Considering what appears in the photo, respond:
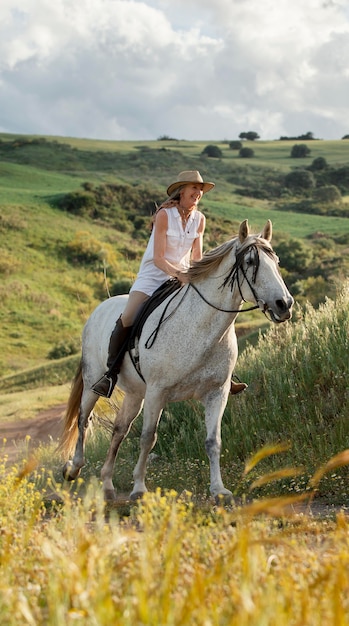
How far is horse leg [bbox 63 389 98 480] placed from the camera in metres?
9.84

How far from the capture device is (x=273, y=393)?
1105cm

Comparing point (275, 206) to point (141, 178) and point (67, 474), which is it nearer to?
point (141, 178)

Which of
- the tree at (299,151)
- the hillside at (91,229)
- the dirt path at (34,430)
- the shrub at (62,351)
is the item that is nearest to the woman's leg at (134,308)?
the hillside at (91,229)

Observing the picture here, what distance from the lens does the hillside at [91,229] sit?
36844mm

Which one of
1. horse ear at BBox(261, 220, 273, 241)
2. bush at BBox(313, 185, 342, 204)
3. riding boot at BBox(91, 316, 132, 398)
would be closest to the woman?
riding boot at BBox(91, 316, 132, 398)

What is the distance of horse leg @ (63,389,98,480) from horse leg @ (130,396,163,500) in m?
1.51

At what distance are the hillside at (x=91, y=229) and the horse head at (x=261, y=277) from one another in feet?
1.42

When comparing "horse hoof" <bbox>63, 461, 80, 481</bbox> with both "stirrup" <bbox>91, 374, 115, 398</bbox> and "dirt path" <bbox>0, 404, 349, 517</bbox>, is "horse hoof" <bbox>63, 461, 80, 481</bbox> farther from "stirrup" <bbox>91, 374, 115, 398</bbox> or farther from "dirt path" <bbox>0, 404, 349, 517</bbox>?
"dirt path" <bbox>0, 404, 349, 517</bbox>

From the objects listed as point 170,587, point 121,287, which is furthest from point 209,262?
point 121,287

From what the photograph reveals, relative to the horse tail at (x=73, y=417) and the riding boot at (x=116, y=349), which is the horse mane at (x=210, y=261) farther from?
the horse tail at (x=73, y=417)

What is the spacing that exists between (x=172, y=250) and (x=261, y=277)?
1501 millimetres

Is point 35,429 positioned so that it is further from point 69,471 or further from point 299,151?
point 299,151

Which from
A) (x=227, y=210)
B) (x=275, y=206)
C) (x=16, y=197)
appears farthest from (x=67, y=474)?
(x=275, y=206)

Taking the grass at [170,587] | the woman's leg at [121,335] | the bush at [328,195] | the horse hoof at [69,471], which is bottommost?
the horse hoof at [69,471]
